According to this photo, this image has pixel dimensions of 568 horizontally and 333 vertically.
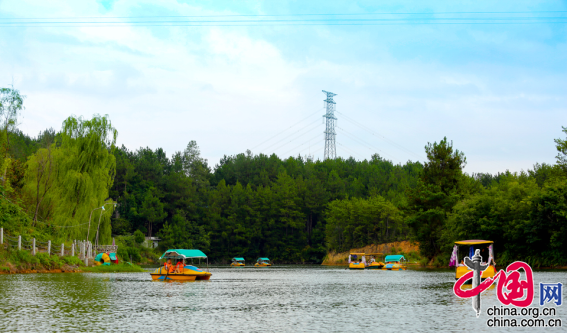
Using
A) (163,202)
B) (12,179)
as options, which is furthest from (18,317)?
(163,202)

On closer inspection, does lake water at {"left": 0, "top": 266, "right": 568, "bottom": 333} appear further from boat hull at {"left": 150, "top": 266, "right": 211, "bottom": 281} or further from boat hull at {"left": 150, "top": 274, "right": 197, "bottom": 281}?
boat hull at {"left": 150, "top": 266, "right": 211, "bottom": 281}

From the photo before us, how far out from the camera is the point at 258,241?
13312 centimetres

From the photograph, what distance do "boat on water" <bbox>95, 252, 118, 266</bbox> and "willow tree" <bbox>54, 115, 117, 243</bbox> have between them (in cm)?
195

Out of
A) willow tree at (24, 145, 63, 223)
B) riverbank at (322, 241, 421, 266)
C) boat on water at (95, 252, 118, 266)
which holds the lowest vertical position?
riverbank at (322, 241, 421, 266)

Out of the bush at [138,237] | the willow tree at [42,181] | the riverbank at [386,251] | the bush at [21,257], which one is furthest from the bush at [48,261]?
the riverbank at [386,251]

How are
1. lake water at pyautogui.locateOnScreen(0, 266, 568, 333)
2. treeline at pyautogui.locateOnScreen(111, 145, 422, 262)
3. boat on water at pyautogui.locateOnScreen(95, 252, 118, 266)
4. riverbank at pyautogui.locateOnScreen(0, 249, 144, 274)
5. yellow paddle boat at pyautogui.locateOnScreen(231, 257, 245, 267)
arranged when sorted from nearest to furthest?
1. lake water at pyautogui.locateOnScreen(0, 266, 568, 333)
2. riverbank at pyautogui.locateOnScreen(0, 249, 144, 274)
3. boat on water at pyautogui.locateOnScreen(95, 252, 118, 266)
4. yellow paddle boat at pyautogui.locateOnScreen(231, 257, 245, 267)
5. treeline at pyautogui.locateOnScreen(111, 145, 422, 262)

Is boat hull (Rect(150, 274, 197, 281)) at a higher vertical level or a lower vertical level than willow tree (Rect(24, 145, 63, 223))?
lower

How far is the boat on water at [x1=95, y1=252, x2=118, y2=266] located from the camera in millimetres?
60481

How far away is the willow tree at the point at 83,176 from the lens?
5638 cm

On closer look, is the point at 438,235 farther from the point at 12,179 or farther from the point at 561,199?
the point at 12,179

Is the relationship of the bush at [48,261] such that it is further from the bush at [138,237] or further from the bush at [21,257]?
the bush at [138,237]

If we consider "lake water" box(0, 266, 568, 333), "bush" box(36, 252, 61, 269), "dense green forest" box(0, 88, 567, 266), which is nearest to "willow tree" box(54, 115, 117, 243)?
"dense green forest" box(0, 88, 567, 266)

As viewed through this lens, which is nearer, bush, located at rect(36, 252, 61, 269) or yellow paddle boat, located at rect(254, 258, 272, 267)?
bush, located at rect(36, 252, 61, 269)

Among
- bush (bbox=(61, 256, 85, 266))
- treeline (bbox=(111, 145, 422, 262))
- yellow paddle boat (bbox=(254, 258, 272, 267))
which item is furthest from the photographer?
treeline (bbox=(111, 145, 422, 262))
